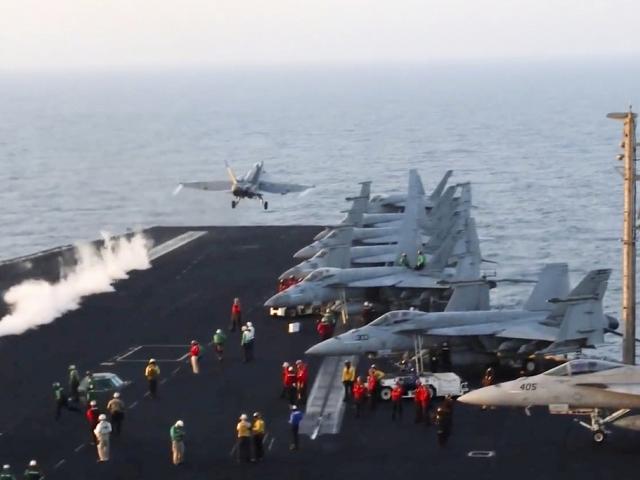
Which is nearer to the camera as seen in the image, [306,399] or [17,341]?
[306,399]

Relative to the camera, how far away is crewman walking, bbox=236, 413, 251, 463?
32.6 meters

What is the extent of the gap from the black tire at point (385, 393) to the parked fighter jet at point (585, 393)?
4.66 metres

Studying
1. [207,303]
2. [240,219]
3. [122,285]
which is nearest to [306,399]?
[207,303]

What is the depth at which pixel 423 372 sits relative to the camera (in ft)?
136

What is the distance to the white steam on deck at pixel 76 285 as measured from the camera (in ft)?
168

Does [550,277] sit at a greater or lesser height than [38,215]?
greater

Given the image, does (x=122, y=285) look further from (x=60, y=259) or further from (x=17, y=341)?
(x=17, y=341)

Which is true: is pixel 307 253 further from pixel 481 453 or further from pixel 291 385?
pixel 481 453

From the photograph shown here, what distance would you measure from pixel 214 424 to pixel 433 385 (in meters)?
6.12

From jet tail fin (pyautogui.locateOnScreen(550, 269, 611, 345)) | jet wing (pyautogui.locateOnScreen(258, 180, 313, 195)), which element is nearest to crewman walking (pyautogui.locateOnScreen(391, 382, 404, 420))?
jet tail fin (pyautogui.locateOnScreen(550, 269, 611, 345))

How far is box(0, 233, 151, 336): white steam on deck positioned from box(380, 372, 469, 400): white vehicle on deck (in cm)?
1629

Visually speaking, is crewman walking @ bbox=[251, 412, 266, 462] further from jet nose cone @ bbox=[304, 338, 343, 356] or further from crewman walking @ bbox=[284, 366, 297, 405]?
jet nose cone @ bbox=[304, 338, 343, 356]

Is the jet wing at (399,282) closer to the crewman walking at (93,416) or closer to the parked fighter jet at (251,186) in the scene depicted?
the crewman walking at (93,416)

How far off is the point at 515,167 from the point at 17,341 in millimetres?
103095
